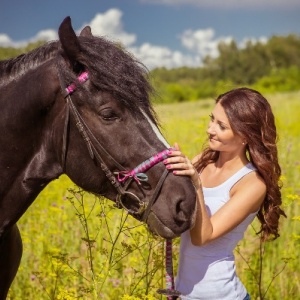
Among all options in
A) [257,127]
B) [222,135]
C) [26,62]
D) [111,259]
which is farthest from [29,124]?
[111,259]

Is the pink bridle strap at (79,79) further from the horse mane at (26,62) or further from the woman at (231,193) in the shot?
the woman at (231,193)

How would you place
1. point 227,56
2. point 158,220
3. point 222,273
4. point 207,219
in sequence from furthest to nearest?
point 227,56
point 222,273
point 207,219
point 158,220

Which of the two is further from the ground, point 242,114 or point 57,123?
point 242,114

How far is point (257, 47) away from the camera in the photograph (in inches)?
3027

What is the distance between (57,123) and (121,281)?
6.51 ft

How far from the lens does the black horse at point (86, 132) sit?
208 cm

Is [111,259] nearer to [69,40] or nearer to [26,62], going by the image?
[26,62]

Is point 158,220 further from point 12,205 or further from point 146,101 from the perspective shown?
point 12,205

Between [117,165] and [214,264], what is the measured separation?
2.60ft

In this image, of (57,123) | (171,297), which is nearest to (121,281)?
(171,297)

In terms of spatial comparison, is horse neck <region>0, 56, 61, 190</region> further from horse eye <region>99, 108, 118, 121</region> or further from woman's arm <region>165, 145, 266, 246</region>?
woman's arm <region>165, 145, 266, 246</region>

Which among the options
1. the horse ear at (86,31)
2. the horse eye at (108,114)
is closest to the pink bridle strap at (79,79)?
the horse eye at (108,114)

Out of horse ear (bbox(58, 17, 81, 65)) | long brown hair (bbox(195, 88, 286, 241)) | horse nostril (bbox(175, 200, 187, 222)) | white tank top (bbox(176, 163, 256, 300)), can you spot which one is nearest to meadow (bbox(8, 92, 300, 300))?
white tank top (bbox(176, 163, 256, 300))

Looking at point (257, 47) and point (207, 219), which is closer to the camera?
point (207, 219)
